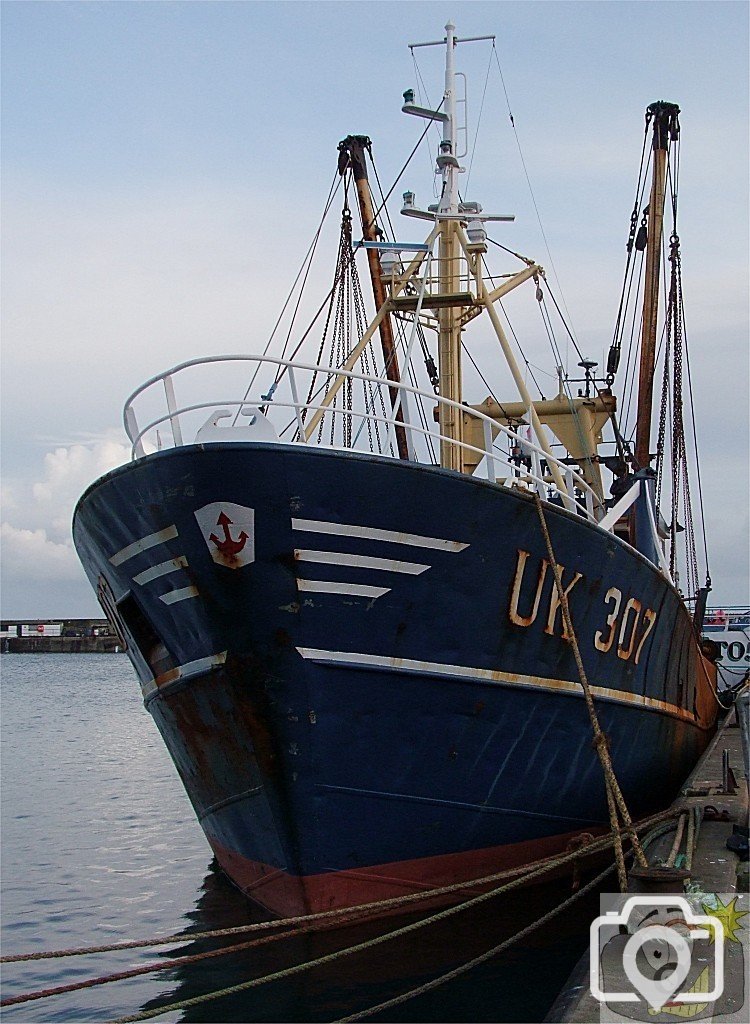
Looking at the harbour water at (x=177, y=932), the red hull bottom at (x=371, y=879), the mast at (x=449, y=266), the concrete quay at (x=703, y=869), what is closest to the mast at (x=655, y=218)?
the mast at (x=449, y=266)

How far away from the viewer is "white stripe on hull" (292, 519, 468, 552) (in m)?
7.62

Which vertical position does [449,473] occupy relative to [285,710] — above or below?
above

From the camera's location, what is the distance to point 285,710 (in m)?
7.84

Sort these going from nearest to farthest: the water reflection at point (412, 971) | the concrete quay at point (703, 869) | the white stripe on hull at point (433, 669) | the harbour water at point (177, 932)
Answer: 1. the concrete quay at point (703, 869)
2. the water reflection at point (412, 971)
3. the harbour water at point (177, 932)
4. the white stripe on hull at point (433, 669)

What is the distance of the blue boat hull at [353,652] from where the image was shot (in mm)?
7680

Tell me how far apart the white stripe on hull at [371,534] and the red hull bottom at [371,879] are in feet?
8.04

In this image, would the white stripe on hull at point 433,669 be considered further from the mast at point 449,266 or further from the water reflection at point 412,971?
the mast at point 449,266

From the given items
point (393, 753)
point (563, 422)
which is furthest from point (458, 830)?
point (563, 422)

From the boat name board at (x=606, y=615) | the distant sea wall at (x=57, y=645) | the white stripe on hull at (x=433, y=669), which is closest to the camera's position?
the white stripe on hull at (x=433, y=669)

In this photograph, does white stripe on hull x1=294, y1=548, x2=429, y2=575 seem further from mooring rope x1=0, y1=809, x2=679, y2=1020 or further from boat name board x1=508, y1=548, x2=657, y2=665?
mooring rope x1=0, y1=809, x2=679, y2=1020

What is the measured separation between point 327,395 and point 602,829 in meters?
5.41

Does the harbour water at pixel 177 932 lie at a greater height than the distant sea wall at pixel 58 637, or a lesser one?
lesser

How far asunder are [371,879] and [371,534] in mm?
2648

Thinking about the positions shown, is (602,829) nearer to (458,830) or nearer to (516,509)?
(458,830)
